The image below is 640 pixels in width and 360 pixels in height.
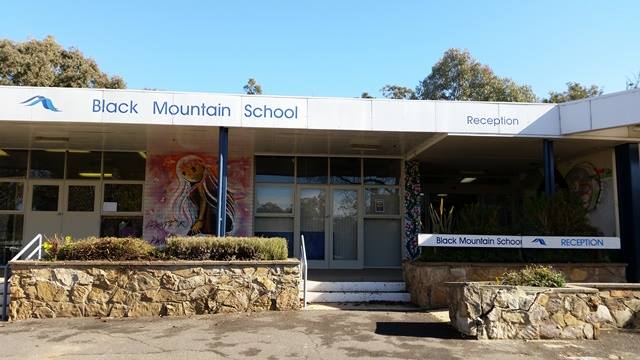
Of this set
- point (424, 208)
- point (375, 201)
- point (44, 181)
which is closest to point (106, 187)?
point (44, 181)

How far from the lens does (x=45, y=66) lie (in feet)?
92.4

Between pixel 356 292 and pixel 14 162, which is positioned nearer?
pixel 356 292

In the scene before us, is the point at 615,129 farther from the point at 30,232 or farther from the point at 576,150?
the point at 30,232

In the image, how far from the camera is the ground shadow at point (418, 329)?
8.35 meters

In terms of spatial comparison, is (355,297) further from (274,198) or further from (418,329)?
(274,198)

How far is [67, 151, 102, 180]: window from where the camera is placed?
15484 millimetres

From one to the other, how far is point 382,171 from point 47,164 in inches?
367

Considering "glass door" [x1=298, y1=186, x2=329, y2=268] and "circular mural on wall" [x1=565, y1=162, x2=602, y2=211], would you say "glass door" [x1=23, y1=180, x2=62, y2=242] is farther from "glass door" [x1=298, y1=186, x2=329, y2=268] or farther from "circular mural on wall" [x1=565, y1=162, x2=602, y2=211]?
"circular mural on wall" [x1=565, y1=162, x2=602, y2=211]

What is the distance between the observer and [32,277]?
31.6ft

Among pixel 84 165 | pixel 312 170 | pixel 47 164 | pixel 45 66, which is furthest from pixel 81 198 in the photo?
pixel 45 66

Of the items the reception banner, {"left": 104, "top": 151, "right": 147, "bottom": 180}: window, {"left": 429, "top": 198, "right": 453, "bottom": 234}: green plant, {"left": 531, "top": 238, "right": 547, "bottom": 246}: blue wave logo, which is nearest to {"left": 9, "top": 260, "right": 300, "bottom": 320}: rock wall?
the reception banner

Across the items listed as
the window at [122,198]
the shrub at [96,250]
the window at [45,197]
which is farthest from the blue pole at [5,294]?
the window at [45,197]

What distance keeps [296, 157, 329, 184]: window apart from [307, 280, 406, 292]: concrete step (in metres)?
4.62

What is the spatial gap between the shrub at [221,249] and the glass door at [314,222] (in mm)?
5116
